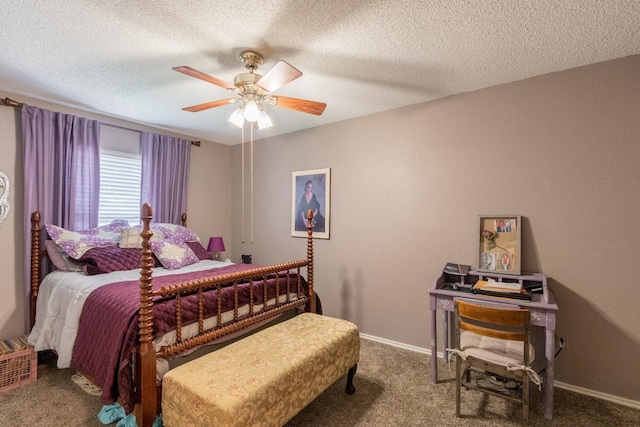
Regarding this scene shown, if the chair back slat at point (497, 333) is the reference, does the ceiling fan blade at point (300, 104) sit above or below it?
above

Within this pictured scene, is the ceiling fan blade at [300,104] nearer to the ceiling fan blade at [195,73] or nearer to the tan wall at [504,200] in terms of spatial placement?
the ceiling fan blade at [195,73]

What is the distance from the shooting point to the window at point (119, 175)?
11.1ft

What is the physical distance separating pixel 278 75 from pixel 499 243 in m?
2.16

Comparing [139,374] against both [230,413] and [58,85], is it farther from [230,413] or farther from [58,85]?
[58,85]

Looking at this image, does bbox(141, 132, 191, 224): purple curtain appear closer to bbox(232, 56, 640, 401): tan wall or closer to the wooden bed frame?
bbox(232, 56, 640, 401): tan wall

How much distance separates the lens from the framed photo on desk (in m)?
2.46

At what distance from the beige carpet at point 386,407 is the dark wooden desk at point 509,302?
0.62 feet

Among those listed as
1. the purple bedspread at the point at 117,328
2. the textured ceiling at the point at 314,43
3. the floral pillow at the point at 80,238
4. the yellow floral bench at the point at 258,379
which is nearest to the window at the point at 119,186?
the floral pillow at the point at 80,238

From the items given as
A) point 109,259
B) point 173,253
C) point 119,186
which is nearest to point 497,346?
point 173,253

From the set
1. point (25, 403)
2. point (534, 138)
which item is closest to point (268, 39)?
point (534, 138)

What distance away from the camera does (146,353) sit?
1653 mm

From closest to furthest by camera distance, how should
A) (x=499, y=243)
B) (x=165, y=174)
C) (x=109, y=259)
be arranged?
(x=499, y=243)
(x=109, y=259)
(x=165, y=174)

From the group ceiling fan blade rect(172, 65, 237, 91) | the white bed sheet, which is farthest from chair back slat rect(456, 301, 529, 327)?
the white bed sheet

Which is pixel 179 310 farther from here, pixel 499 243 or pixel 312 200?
pixel 499 243
